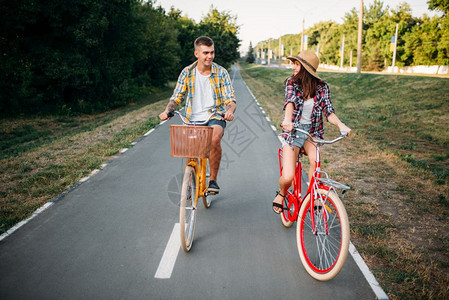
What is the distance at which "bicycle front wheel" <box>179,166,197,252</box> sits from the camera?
11.4ft

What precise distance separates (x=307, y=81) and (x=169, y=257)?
2450 millimetres

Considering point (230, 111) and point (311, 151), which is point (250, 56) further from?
point (311, 151)

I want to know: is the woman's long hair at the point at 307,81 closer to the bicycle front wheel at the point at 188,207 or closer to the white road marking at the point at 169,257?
the bicycle front wheel at the point at 188,207

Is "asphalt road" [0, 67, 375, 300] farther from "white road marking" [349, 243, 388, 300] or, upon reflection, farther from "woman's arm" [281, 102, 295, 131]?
"woman's arm" [281, 102, 295, 131]

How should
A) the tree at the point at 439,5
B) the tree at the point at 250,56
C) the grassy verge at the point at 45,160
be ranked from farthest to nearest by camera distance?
the tree at the point at 250,56
the tree at the point at 439,5
the grassy verge at the point at 45,160

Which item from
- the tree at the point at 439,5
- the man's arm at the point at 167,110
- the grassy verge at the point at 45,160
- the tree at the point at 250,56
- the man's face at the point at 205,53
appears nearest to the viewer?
the man's arm at the point at 167,110

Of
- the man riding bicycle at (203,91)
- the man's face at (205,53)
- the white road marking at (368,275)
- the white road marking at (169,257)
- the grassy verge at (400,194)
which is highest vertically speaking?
the man's face at (205,53)

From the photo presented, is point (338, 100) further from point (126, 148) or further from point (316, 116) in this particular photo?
point (316, 116)

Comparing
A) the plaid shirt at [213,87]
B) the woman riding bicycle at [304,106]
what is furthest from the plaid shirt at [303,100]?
the plaid shirt at [213,87]

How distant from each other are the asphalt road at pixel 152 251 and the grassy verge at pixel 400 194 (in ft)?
1.64

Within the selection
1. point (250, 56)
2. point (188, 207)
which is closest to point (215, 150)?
point (188, 207)

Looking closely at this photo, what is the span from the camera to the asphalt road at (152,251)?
3010mm

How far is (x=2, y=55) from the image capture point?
14.9 metres

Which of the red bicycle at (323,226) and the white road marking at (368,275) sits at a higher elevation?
the red bicycle at (323,226)
